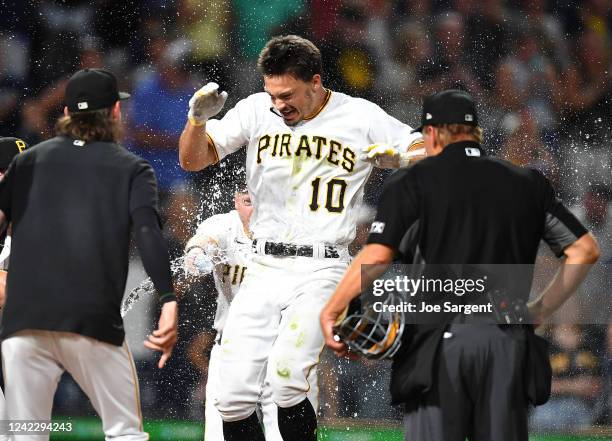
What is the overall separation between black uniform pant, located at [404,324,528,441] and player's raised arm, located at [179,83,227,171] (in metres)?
1.67

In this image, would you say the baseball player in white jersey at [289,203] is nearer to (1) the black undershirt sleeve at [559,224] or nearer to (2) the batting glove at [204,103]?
(2) the batting glove at [204,103]

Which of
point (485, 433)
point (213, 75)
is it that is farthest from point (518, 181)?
point (213, 75)

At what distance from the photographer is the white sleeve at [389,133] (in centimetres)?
470

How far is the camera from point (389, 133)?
471cm

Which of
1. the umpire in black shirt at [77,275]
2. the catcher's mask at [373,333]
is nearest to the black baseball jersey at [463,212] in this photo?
the catcher's mask at [373,333]

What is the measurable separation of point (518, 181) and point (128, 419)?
61.5 inches

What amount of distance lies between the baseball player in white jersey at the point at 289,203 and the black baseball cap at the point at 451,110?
763mm

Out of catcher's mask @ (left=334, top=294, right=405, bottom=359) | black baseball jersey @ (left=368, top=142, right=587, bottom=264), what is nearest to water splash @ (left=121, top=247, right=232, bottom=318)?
catcher's mask @ (left=334, top=294, right=405, bottom=359)

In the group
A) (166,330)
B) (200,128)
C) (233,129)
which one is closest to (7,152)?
(200,128)

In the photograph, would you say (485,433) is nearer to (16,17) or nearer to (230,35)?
(230,35)

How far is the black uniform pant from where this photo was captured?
3312mm

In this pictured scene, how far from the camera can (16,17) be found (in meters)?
7.93

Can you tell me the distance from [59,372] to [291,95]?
1.70 m

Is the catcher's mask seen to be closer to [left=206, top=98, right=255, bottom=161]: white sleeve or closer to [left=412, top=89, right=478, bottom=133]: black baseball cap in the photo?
[left=412, top=89, right=478, bottom=133]: black baseball cap
